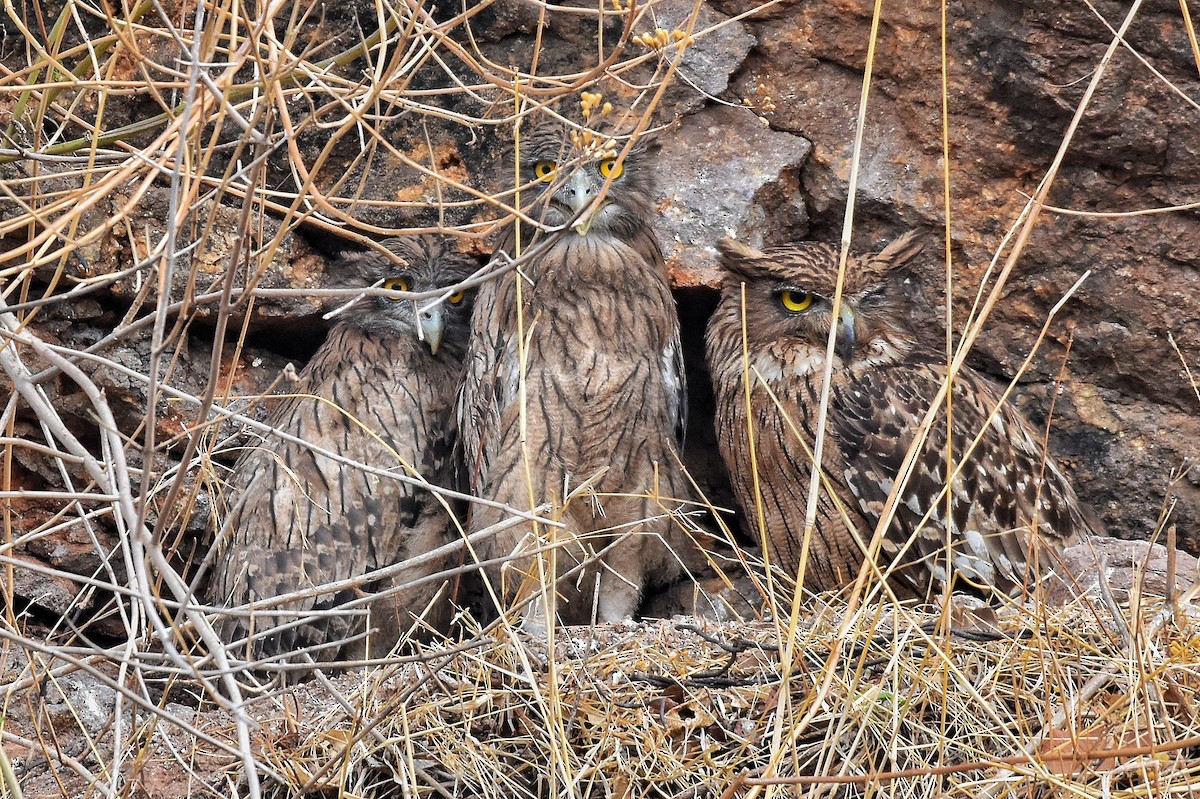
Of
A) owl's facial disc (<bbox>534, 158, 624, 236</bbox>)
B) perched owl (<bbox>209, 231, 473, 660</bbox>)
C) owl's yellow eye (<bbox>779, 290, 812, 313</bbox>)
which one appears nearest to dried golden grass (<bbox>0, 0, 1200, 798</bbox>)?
perched owl (<bbox>209, 231, 473, 660</bbox>)

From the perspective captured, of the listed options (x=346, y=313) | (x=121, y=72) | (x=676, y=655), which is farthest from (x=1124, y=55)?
(x=121, y=72)

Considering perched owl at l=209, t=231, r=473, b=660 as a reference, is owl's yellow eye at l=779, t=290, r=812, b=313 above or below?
above

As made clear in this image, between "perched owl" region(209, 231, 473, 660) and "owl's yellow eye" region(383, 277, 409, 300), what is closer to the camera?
"perched owl" region(209, 231, 473, 660)

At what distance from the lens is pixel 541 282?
416cm

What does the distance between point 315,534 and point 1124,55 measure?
118 inches

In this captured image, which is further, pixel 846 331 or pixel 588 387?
pixel 588 387

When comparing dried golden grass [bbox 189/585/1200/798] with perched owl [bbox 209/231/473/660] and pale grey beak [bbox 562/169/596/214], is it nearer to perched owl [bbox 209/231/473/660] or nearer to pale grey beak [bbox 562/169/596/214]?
perched owl [bbox 209/231/473/660]

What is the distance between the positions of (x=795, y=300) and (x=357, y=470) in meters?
1.49

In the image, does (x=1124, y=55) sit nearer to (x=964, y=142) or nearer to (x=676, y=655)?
(x=964, y=142)

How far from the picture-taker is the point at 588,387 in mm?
4016

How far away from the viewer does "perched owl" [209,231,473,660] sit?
3973 mm

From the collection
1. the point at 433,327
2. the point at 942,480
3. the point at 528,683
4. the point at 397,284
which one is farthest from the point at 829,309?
the point at 528,683

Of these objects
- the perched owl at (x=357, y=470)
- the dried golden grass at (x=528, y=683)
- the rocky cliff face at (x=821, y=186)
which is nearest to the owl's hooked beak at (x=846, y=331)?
the rocky cliff face at (x=821, y=186)

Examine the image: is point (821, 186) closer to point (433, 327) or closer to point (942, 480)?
point (942, 480)
